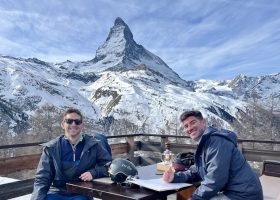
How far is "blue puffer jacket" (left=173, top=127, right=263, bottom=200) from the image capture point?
2650 mm

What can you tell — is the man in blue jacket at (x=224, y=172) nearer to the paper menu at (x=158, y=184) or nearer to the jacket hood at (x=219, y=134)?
the jacket hood at (x=219, y=134)

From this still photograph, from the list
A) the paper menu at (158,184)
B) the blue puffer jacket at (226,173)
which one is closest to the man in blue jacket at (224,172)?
the blue puffer jacket at (226,173)

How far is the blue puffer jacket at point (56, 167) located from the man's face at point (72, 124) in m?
0.13

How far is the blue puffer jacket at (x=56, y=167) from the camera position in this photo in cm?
339

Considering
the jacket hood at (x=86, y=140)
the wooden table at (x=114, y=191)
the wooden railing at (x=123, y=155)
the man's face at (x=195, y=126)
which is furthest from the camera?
the wooden railing at (x=123, y=155)

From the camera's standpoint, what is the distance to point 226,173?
2652 mm

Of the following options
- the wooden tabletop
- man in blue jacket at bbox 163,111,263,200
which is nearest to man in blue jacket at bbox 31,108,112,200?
the wooden tabletop

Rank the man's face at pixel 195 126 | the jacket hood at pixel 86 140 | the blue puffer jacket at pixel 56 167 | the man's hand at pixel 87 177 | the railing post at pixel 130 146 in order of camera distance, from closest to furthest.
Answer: the man's face at pixel 195 126 → the man's hand at pixel 87 177 → the blue puffer jacket at pixel 56 167 → the jacket hood at pixel 86 140 → the railing post at pixel 130 146

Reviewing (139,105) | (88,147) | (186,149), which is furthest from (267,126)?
(139,105)

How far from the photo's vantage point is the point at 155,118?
11675cm

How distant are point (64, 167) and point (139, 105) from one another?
424 ft

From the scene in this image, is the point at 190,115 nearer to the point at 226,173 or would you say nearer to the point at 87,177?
the point at 226,173

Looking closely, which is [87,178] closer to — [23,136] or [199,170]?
[199,170]

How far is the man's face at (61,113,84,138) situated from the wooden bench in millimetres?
1961
